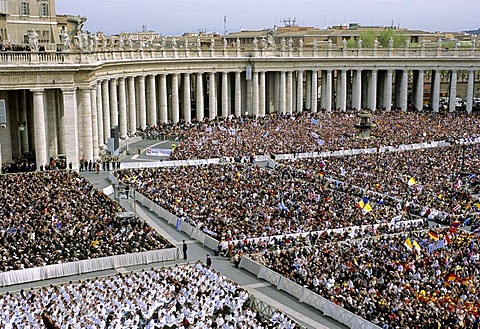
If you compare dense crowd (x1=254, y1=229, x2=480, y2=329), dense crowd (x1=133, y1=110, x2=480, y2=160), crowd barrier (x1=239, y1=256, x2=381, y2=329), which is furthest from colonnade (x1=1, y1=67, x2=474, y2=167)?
dense crowd (x1=254, y1=229, x2=480, y2=329)

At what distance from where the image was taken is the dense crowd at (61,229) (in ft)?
113

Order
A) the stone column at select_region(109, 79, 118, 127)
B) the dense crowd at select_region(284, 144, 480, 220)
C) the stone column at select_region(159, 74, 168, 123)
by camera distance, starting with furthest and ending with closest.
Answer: the stone column at select_region(159, 74, 168, 123) → the stone column at select_region(109, 79, 118, 127) → the dense crowd at select_region(284, 144, 480, 220)

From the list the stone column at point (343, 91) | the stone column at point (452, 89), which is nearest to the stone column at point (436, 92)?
the stone column at point (452, 89)

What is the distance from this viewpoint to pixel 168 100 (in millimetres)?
93875

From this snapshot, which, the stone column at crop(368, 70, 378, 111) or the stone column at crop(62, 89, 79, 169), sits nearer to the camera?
the stone column at crop(62, 89, 79, 169)

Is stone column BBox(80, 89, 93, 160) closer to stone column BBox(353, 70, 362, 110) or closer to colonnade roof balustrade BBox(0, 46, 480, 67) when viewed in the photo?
colonnade roof balustrade BBox(0, 46, 480, 67)

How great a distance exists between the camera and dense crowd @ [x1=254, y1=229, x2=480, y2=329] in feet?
89.0

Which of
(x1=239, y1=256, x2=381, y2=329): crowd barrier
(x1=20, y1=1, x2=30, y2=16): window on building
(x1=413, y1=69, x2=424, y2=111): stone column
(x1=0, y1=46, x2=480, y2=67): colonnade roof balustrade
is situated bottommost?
(x1=239, y1=256, x2=381, y2=329): crowd barrier

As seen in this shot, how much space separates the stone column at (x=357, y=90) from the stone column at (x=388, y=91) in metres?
4.07

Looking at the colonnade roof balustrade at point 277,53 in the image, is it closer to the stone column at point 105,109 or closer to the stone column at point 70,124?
the stone column at point 105,109

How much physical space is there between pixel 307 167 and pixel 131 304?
3186 centimetres

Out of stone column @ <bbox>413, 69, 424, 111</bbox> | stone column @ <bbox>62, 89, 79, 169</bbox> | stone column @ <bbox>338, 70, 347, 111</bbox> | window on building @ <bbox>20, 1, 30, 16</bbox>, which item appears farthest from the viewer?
stone column @ <bbox>413, 69, 424, 111</bbox>

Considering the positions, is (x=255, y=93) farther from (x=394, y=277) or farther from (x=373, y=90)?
(x=394, y=277)

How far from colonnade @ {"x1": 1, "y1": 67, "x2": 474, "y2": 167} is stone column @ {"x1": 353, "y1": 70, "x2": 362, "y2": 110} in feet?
0.47
